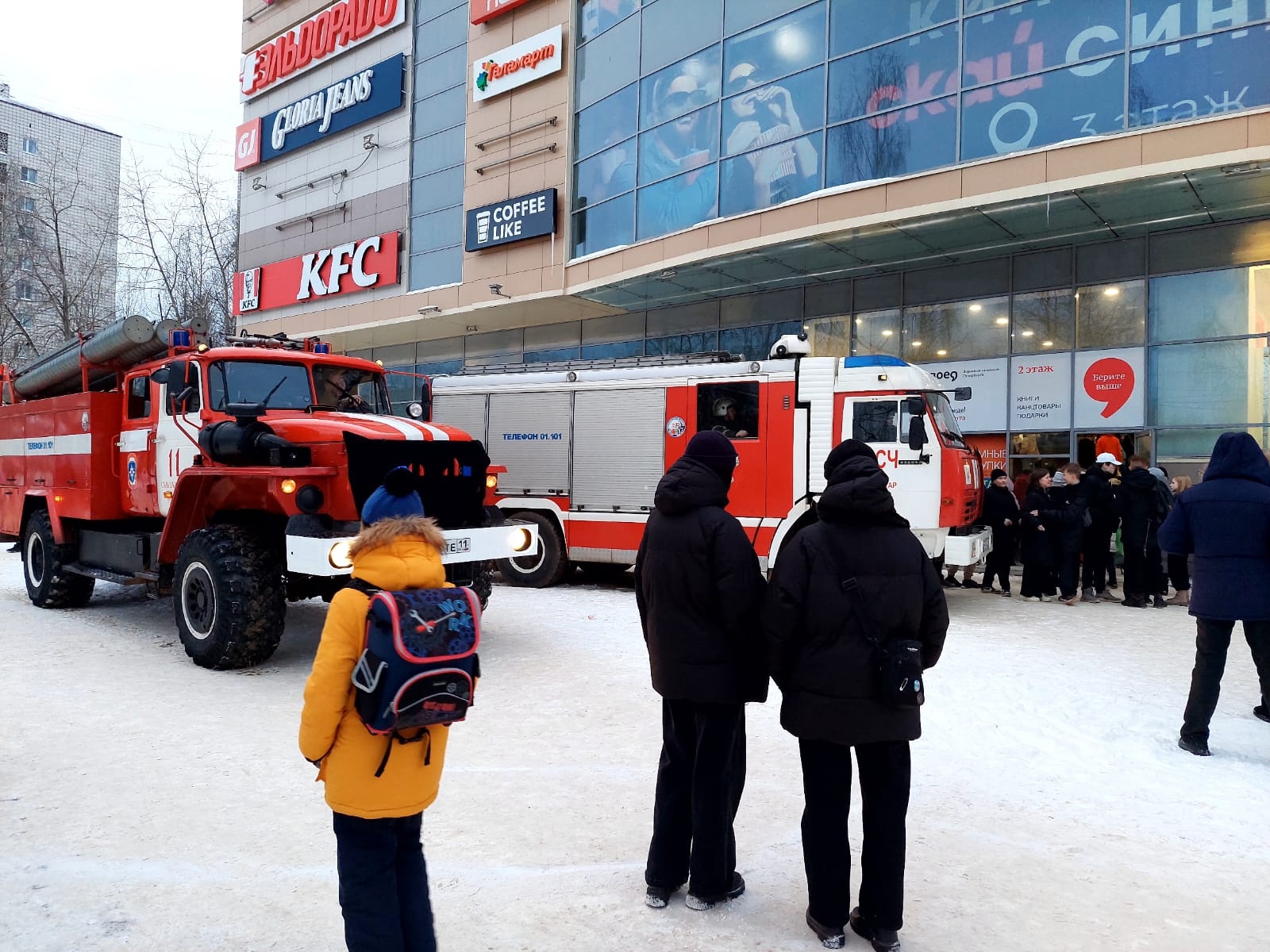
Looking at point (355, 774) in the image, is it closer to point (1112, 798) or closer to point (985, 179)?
point (1112, 798)

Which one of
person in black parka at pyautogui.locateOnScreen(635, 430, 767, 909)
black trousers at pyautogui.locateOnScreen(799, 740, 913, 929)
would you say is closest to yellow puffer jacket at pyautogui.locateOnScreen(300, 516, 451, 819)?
person in black parka at pyautogui.locateOnScreen(635, 430, 767, 909)

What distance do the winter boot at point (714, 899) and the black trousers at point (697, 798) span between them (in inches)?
0.7

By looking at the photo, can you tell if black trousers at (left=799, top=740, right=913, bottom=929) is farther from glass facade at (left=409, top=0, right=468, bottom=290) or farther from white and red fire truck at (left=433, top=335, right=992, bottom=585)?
glass facade at (left=409, top=0, right=468, bottom=290)

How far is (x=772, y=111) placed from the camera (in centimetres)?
1634

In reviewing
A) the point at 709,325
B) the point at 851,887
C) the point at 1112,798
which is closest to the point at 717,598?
the point at 851,887

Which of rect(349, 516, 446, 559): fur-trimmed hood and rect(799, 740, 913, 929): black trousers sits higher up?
rect(349, 516, 446, 559): fur-trimmed hood

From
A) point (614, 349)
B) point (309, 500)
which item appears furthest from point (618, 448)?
point (614, 349)

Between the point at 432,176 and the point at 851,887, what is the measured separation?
955 inches

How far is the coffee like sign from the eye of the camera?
89.6 feet

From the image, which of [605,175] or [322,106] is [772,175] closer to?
[605,175]

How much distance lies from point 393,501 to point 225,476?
5177 millimetres

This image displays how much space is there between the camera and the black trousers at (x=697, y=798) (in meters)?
3.50

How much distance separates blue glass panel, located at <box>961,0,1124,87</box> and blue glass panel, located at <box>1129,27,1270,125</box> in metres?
0.63

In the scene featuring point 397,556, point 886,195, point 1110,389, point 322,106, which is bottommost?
point 397,556
